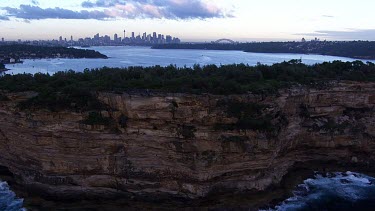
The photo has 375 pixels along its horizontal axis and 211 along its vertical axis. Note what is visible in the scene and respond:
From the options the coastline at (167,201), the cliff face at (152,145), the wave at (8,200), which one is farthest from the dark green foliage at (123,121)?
the wave at (8,200)

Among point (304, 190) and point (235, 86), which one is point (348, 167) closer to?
point (304, 190)

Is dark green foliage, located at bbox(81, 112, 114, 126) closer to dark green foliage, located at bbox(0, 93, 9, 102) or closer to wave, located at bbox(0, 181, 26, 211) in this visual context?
dark green foliage, located at bbox(0, 93, 9, 102)

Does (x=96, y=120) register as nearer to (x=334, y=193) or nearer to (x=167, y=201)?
(x=167, y=201)

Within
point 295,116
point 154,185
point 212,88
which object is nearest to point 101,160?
point 154,185

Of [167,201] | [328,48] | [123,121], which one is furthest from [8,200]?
[328,48]

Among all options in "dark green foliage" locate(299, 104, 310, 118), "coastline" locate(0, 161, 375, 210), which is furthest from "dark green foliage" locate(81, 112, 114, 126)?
"dark green foliage" locate(299, 104, 310, 118)

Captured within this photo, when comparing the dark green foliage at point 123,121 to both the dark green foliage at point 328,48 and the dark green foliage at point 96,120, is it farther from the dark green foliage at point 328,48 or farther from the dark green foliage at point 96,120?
the dark green foliage at point 328,48
